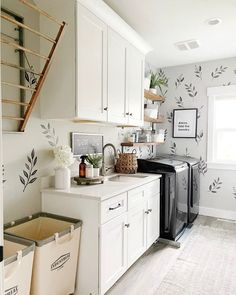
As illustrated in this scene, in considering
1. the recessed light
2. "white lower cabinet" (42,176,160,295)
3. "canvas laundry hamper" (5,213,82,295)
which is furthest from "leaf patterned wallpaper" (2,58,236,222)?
the recessed light

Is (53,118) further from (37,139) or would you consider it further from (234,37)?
(234,37)

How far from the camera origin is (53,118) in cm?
193

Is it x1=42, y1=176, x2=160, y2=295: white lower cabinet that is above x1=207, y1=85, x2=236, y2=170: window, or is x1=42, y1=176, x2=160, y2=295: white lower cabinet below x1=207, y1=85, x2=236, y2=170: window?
below

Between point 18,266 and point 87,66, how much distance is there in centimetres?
147

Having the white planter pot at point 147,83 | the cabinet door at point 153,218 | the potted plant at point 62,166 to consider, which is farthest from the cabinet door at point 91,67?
the white planter pot at point 147,83

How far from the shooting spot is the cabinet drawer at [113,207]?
69.7 inches

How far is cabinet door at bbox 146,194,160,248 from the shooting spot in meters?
2.58

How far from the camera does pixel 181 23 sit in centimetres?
257

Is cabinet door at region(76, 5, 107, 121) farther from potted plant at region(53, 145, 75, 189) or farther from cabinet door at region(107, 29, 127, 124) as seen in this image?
potted plant at region(53, 145, 75, 189)

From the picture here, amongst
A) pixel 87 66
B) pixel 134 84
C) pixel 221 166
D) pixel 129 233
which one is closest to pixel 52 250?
pixel 129 233

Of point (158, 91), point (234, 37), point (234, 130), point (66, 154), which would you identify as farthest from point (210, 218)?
point (66, 154)

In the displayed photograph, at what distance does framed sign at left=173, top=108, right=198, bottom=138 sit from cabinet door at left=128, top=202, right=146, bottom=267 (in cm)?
204

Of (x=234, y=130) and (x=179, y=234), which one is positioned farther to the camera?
(x=234, y=130)

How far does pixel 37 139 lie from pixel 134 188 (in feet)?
Answer: 3.21
